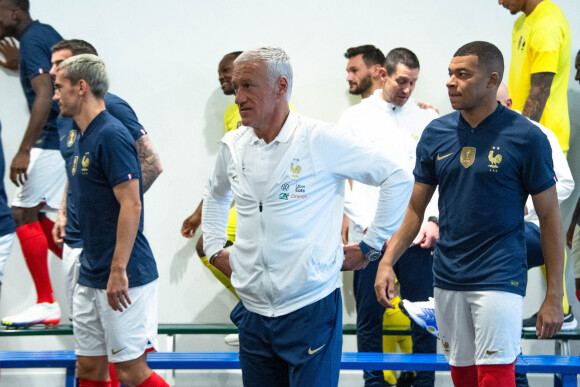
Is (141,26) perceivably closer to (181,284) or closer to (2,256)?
(181,284)

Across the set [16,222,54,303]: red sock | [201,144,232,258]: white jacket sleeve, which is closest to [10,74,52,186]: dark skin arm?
[16,222,54,303]: red sock

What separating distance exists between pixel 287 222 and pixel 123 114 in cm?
147

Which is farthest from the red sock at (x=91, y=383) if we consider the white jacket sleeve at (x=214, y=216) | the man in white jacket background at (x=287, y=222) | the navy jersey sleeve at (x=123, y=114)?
the navy jersey sleeve at (x=123, y=114)

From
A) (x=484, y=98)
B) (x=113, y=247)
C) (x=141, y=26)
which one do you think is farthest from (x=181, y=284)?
(x=484, y=98)

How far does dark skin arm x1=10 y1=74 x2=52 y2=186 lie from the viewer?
460 cm

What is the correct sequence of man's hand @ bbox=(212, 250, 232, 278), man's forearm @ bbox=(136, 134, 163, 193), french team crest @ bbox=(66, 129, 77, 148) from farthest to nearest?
man's forearm @ bbox=(136, 134, 163, 193)
french team crest @ bbox=(66, 129, 77, 148)
man's hand @ bbox=(212, 250, 232, 278)

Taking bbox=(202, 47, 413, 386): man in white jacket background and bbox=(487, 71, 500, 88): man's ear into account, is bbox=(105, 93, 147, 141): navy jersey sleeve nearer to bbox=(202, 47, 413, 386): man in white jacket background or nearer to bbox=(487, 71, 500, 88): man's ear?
bbox=(202, 47, 413, 386): man in white jacket background

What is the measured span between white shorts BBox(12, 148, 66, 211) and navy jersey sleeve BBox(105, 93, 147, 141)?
1.51 metres

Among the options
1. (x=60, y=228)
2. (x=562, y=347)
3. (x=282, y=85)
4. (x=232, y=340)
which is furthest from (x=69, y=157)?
(x=562, y=347)

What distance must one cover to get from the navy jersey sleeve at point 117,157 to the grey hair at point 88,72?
0.80 ft

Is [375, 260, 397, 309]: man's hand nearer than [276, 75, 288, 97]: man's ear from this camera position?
No

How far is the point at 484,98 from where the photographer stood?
273 cm

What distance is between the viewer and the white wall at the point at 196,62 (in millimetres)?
5121

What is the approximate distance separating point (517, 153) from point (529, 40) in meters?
1.95
